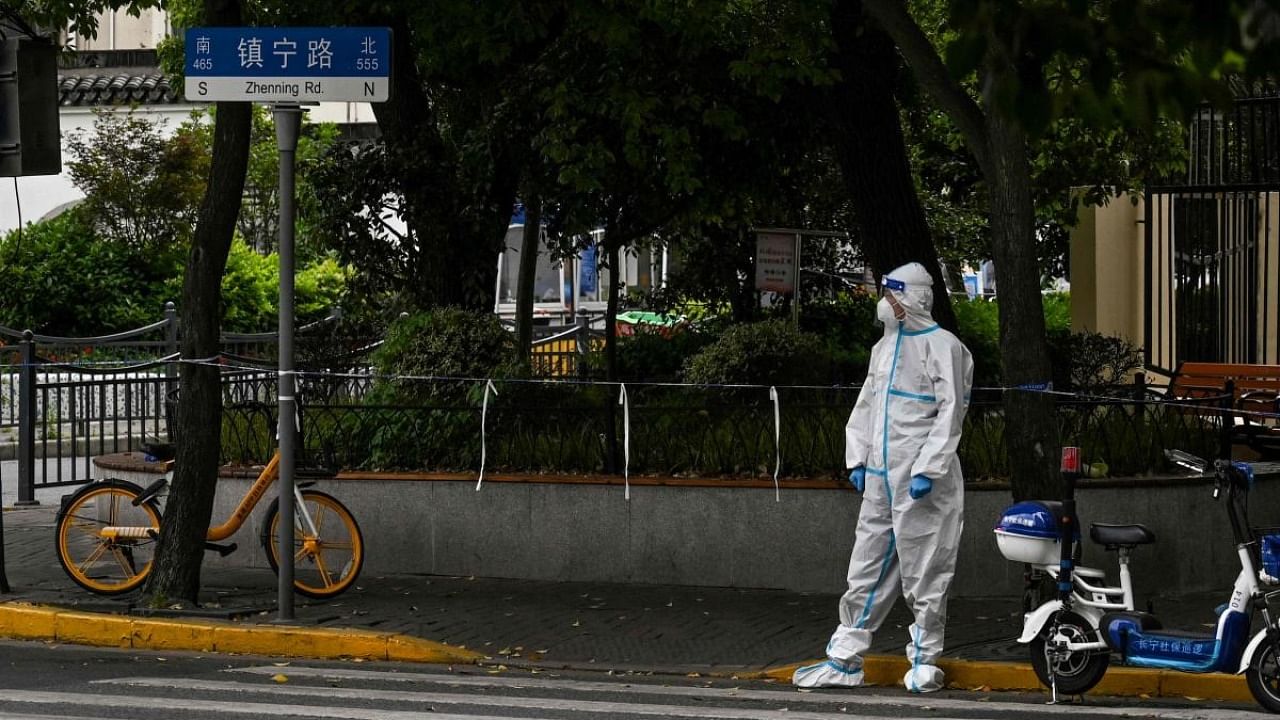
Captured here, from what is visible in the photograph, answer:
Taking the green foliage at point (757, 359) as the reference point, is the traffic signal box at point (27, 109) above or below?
above

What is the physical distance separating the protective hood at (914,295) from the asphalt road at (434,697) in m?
1.72

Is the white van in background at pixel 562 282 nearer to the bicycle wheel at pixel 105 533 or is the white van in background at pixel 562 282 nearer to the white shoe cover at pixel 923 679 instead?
the bicycle wheel at pixel 105 533

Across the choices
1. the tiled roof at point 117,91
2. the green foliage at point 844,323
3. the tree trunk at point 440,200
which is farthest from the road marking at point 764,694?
the tiled roof at point 117,91

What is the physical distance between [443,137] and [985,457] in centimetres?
626

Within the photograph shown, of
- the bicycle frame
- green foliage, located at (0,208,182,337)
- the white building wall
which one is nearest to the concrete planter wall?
the bicycle frame

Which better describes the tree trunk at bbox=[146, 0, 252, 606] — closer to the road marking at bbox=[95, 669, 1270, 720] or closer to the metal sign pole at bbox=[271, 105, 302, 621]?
the metal sign pole at bbox=[271, 105, 302, 621]

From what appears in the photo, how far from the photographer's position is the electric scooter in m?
7.95

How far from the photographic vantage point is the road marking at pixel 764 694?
8.09 m

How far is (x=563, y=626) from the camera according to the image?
10289 millimetres

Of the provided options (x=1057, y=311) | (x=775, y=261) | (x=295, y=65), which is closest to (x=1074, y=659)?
(x=295, y=65)

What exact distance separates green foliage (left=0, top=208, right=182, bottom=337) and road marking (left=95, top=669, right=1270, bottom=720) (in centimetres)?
2009

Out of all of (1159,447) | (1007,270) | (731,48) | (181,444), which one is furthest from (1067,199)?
(181,444)

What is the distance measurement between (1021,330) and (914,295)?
970mm

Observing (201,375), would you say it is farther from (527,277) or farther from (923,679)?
(527,277)
